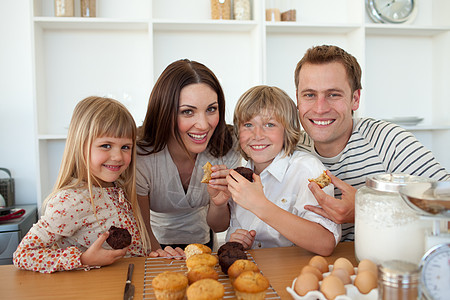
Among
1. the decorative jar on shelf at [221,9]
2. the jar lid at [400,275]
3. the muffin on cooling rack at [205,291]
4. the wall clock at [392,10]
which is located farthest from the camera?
the wall clock at [392,10]

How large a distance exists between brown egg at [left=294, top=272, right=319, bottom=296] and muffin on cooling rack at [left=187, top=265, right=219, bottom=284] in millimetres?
218

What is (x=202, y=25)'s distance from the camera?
10.1 feet

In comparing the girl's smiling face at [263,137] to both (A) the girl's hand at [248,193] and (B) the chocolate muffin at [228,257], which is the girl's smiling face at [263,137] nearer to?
(A) the girl's hand at [248,193]

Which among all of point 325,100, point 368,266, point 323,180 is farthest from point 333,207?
point 325,100

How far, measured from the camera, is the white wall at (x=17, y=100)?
3092 mm

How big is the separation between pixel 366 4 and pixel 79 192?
2.92 metres

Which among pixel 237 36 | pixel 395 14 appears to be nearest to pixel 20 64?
pixel 237 36

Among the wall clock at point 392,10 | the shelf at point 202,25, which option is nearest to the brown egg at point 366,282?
the shelf at point 202,25

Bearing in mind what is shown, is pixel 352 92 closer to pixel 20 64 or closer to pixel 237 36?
pixel 237 36

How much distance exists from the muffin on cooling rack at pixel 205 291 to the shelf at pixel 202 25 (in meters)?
2.39

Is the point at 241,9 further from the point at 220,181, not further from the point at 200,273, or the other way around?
the point at 200,273

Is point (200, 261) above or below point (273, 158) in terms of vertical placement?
below

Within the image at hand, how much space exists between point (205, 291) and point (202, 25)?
2.49m

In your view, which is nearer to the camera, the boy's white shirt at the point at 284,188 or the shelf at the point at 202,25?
the boy's white shirt at the point at 284,188
